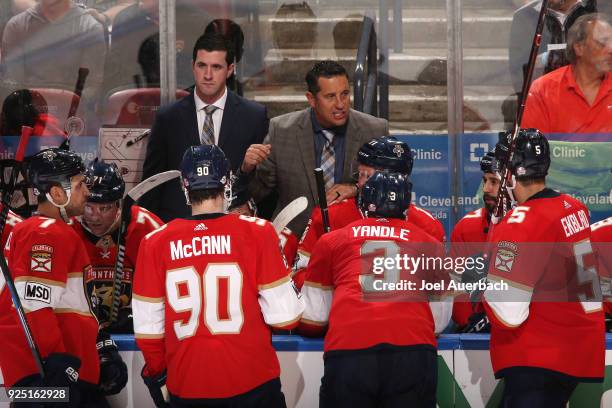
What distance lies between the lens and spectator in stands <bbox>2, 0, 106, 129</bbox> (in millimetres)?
6598

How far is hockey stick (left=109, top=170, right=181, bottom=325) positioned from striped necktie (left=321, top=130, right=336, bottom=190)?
2.75 ft

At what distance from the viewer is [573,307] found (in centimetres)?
470

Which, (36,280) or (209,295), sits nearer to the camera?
(209,295)

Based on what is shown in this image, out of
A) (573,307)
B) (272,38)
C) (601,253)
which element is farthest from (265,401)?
(272,38)

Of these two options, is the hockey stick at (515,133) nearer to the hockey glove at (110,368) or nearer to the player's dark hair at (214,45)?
the player's dark hair at (214,45)

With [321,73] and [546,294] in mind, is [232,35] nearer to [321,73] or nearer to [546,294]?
[321,73]

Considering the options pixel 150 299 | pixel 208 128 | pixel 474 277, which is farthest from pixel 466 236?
pixel 150 299

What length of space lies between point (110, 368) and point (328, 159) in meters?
1.60

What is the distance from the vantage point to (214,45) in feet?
20.2

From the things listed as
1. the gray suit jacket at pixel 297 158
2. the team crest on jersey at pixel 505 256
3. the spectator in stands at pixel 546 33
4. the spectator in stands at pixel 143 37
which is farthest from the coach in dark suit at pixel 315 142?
the team crest on jersey at pixel 505 256

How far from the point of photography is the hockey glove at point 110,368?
5.27 m

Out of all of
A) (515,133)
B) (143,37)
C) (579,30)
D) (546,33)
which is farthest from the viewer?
(143,37)

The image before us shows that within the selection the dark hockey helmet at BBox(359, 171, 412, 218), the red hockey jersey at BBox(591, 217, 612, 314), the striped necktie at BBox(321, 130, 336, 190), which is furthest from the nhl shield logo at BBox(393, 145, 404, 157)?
the red hockey jersey at BBox(591, 217, 612, 314)

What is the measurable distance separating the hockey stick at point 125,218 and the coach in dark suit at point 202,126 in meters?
0.45
